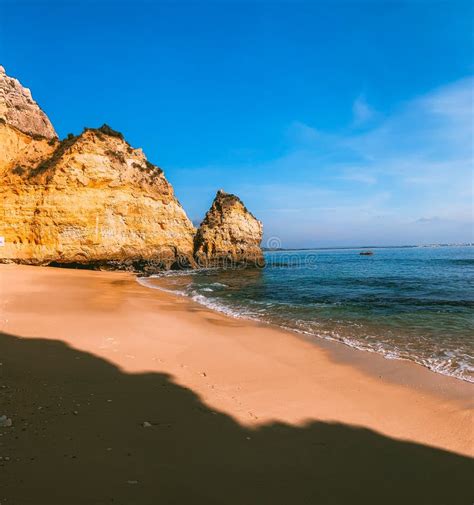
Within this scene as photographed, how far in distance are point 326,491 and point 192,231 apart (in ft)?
111

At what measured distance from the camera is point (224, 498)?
255 centimetres

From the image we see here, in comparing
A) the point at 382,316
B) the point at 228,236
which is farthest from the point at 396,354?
the point at 228,236

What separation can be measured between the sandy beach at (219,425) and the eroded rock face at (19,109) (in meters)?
29.3

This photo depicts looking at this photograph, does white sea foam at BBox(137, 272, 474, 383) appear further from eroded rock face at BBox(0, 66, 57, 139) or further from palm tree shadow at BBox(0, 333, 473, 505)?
eroded rock face at BBox(0, 66, 57, 139)

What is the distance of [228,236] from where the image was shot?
40.8 metres

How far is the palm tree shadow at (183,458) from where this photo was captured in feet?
8.27

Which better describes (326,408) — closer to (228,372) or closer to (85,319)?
(228,372)

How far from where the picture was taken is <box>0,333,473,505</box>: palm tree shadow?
2.52m

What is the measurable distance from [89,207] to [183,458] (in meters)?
26.5

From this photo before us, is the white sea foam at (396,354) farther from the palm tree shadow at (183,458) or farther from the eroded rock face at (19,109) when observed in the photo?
the eroded rock face at (19,109)

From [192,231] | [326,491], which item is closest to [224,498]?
[326,491]

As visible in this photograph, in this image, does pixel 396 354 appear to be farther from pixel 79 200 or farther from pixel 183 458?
pixel 79 200


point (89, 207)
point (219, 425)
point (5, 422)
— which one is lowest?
point (219, 425)

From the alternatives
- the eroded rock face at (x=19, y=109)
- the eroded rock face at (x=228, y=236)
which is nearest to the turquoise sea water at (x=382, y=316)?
the eroded rock face at (x=228, y=236)
